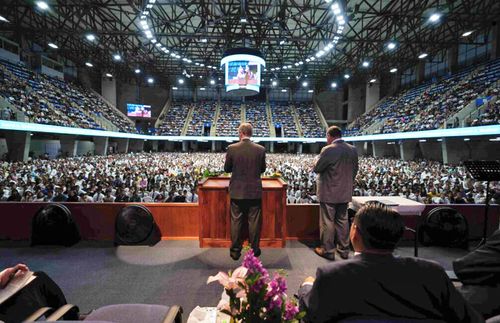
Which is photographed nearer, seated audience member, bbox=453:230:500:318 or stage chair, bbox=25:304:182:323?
seated audience member, bbox=453:230:500:318

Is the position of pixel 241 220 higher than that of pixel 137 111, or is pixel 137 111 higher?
pixel 137 111

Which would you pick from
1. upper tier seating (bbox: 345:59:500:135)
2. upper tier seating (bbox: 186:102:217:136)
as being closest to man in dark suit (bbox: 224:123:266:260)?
upper tier seating (bbox: 345:59:500:135)

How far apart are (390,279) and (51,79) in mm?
37313

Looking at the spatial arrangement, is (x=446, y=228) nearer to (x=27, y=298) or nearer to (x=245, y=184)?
(x=245, y=184)

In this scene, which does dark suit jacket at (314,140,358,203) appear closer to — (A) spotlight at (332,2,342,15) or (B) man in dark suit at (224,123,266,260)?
(B) man in dark suit at (224,123,266,260)

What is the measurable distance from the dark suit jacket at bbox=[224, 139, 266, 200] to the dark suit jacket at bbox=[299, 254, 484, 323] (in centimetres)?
253

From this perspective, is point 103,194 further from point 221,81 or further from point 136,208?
point 221,81

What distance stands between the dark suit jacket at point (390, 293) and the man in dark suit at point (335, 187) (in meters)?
2.49

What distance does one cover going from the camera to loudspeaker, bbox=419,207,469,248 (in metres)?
4.39

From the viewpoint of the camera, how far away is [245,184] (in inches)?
149

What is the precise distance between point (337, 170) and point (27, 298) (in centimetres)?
334

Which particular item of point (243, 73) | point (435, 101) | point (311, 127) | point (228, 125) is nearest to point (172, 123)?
point (228, 125)

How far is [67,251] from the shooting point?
4168 millimetres

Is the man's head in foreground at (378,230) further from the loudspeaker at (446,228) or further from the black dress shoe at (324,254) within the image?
the loudspeaker at (446,228)
